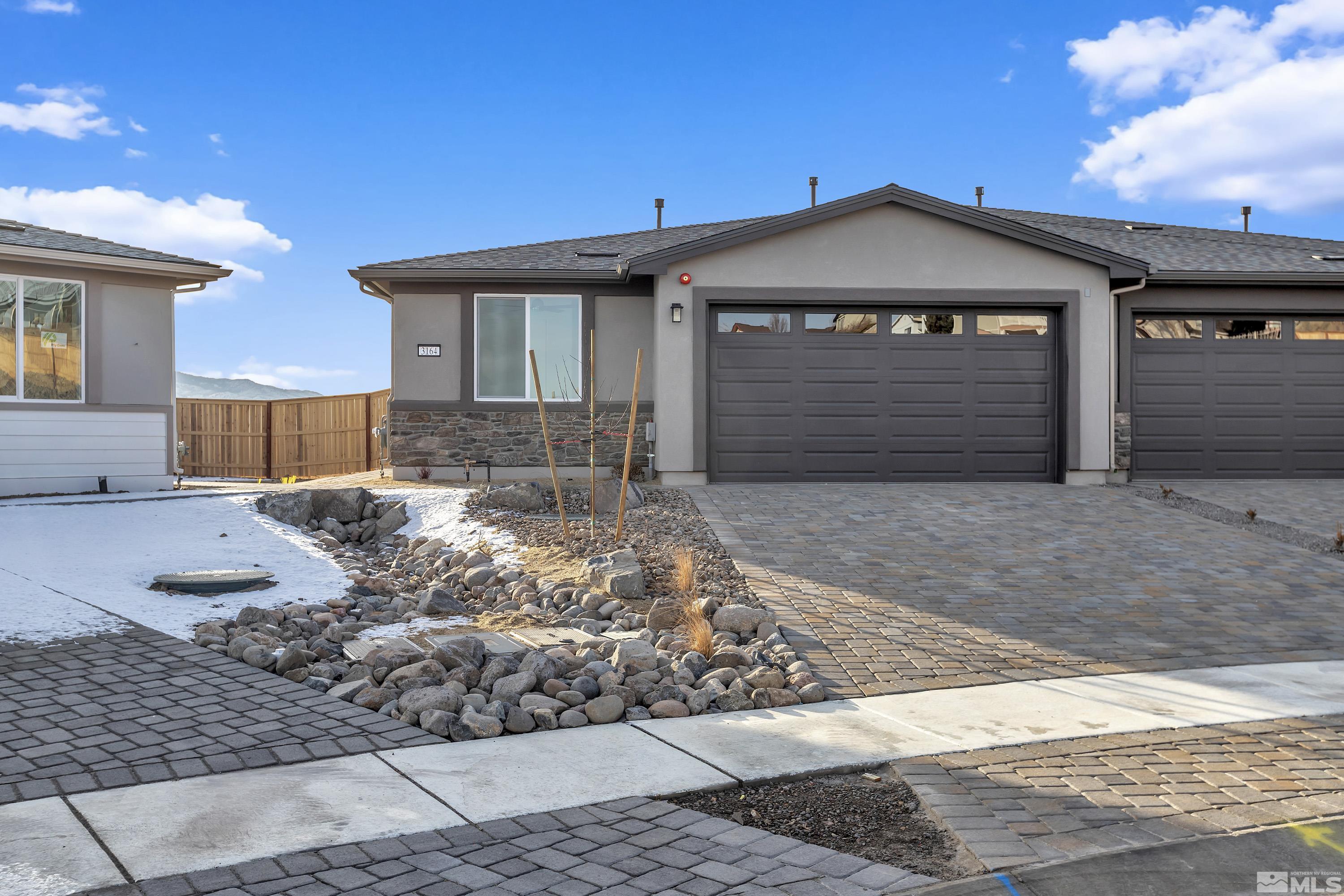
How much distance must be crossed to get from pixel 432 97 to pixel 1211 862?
14.3 m

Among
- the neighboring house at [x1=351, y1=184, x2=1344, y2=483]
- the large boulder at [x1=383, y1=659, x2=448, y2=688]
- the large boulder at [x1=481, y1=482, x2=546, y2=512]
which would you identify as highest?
the neighboring house at [x1=351, y1=184, x2=1344, y2=483]

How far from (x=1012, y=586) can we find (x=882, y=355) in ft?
20.1

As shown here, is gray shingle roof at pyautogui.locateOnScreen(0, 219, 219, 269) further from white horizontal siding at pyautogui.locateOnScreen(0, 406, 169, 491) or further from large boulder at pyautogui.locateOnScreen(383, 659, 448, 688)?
large boulder at pyautogui.locateOnScreen(383, 659, 448, 688)

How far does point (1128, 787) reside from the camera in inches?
165

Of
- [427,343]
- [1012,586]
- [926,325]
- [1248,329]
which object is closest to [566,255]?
[427,343]

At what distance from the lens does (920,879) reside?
3346 mm

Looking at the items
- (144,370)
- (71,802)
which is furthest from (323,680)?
(144,370)

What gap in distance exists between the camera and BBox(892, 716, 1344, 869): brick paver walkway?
12.1 ft

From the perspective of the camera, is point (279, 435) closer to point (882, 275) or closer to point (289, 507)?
point (289, 507)

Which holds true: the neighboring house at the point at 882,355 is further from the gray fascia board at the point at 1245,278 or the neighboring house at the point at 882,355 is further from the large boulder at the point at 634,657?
the large boulder at the point at 634,657

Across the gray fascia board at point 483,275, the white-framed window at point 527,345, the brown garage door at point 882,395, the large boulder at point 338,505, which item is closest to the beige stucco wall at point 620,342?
the white-framed window at point 527,345

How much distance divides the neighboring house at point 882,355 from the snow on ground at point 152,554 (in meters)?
2.59

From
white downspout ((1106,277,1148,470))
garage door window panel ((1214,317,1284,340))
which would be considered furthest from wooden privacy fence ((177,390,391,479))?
garage door window panel ((1214,317,1284,340))

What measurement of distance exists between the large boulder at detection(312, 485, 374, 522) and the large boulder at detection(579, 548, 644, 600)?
4.48 meters
